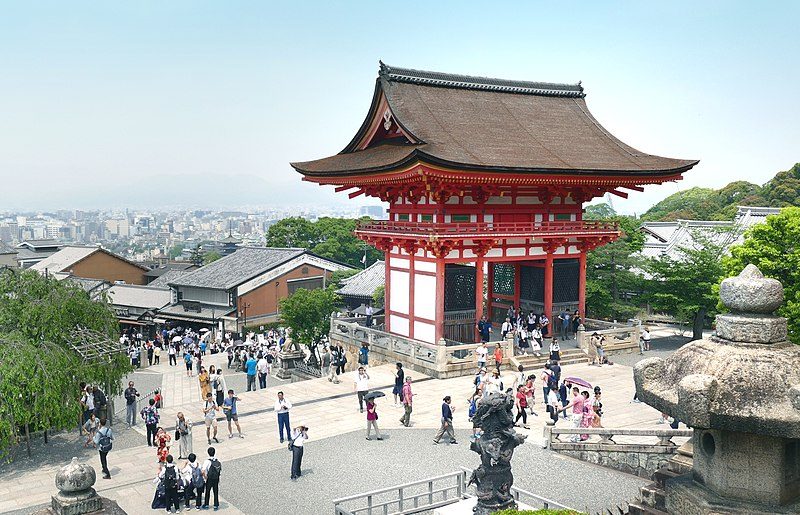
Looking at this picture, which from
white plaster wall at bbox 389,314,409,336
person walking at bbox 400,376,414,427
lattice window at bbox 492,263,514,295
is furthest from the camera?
lattice window at bbox 492,263,514,295

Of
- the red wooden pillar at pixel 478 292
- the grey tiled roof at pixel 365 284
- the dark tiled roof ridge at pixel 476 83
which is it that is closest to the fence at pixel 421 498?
the red wooden pillar at pixel 478 292

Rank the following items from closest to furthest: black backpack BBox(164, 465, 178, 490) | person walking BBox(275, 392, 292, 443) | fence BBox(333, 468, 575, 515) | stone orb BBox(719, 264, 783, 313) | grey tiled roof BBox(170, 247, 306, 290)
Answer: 1. stone orb BBox(719, 264, 783, 313)
2. fence BBox(333, 468, 575, 515)
3. black backpack BBox(164, 465, 178, 490)
4. person walking BBox(275, 392, 292, 443)
5. grey tiled roof BBox(170, 247, 306, 290)

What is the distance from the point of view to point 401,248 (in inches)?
1192

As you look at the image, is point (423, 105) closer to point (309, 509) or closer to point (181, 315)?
point (309, 509)

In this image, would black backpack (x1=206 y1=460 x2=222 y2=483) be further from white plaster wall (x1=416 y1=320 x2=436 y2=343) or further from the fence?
white plaster wall (x1=416 y1=320 x2=436 y2=343)

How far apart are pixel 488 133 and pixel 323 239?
60.6m

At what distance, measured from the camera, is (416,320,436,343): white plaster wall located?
2861 centimetres

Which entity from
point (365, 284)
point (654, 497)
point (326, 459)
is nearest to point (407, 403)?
point (326, 459)

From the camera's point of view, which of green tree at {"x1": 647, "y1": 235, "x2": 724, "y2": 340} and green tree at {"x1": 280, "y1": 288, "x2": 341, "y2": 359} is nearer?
green tree at {"x1": 647, "y1": 235, "x2": 724, "y2": 340}

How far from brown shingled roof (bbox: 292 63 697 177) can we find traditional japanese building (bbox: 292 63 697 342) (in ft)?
0.22

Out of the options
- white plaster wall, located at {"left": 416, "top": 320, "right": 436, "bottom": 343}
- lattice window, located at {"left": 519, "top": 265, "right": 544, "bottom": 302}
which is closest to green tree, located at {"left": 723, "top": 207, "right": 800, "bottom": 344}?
lattice window, located at {"left": 519, "top": 265, "right": 544, "bottom": 302}

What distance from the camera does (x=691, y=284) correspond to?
1278 inches

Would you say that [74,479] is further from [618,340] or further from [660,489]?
[618,340]

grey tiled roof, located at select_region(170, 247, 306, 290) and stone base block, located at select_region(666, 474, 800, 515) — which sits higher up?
stone base block, located at select_region(666, 474, 800, 515)
